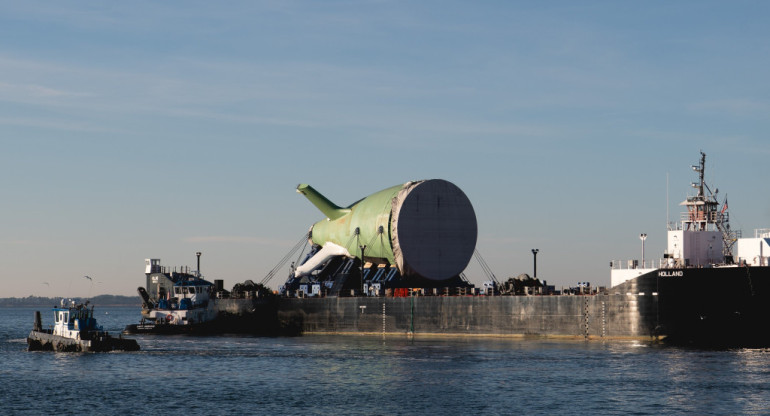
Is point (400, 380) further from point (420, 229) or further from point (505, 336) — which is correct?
point (420, 229)

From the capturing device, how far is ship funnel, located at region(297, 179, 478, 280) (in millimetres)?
112812

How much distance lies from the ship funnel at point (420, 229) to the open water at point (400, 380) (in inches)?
1096

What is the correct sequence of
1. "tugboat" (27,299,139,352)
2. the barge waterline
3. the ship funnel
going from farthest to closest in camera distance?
the ship funnel → "tugboat" (27,299,139,352) → the barge waterline

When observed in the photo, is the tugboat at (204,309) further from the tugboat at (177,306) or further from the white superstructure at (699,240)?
the white superstructure at (699,240)

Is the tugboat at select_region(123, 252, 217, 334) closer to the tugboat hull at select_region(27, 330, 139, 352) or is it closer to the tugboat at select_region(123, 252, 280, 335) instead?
the tugboat at select_region(123, 252, 280, 335)

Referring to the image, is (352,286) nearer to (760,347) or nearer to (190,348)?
(190,348)

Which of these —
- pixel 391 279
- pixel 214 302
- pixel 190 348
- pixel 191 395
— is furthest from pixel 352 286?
pixel 191 395

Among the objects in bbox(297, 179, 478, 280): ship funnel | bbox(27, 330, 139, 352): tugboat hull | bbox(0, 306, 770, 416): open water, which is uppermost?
bbox(297, 179, 478, 280): ship funnel

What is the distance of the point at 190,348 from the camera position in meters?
89.6

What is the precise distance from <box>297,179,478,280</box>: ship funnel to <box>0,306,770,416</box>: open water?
2785 centimetres

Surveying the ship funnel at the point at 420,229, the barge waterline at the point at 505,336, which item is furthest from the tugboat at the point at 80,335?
the ship funnel at the point at 420,229

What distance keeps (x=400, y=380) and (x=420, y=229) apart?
175 feet

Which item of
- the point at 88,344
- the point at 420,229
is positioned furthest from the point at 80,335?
the point at 420,229

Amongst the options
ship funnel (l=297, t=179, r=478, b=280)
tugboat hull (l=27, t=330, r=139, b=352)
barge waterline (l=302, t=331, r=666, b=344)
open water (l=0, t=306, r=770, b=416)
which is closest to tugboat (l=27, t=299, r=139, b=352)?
tugboat hull (l=27, t=330, r=139, b=352)
